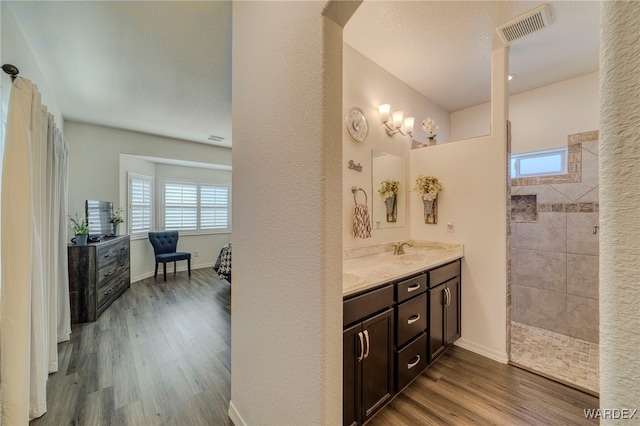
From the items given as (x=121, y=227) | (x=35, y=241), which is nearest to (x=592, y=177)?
(x=35, y=241)

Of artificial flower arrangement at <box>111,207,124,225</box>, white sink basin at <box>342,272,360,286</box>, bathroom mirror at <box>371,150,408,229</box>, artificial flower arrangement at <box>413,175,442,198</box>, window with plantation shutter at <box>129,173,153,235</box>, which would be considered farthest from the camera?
window with plantation shutter at <box>129,173,153,235</box>

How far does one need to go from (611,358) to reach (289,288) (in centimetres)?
100

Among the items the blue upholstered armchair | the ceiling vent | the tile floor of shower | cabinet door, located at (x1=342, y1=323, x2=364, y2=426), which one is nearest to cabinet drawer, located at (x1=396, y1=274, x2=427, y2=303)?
cabinet door, located at (x1=342, y1=323, x2=364, y2=426)

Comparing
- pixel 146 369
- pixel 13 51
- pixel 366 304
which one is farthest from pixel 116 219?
pixel 366 304

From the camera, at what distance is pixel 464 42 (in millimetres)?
2312

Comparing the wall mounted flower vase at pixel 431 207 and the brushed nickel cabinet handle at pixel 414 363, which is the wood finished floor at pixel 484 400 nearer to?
the brushed nickel cabinet handle at pixel 414 363

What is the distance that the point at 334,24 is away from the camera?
3.43 ft

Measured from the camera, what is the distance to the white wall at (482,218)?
2.31m

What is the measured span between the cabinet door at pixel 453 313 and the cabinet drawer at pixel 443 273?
0.07 metres

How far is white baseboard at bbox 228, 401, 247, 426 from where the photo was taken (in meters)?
1.57

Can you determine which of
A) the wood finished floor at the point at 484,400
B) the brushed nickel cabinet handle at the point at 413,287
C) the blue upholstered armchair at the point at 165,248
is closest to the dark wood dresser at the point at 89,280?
the blue upholstered armchair at the point at 165,248

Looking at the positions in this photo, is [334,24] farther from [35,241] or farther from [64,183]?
[64,183]

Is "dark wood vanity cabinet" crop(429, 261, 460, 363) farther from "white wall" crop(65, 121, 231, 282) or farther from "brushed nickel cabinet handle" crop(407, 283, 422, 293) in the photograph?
"white wall" crop(65, 121, 231, 282)

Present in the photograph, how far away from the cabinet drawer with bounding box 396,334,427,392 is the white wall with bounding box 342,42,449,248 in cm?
94
